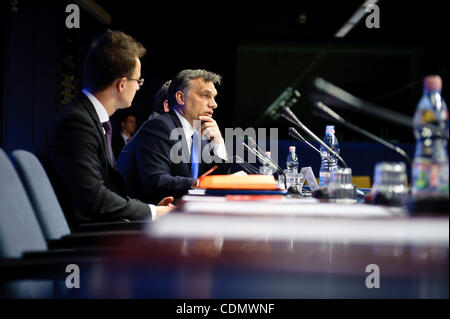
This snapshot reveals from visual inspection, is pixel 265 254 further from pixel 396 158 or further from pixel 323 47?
pixel 323 47

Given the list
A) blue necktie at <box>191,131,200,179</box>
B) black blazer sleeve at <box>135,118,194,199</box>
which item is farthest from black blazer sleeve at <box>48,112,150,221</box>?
blue necktie at <box>191,131,200,179</box>

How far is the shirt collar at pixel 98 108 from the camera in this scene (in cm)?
182

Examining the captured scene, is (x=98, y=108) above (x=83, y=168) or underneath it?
above

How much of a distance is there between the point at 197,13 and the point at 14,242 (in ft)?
19.2

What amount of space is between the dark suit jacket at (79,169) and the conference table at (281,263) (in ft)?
2.28

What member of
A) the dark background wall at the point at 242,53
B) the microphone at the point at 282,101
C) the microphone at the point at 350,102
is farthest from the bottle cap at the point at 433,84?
the microphone at the point at 282,101

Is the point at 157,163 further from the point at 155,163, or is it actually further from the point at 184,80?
the point at 184,80

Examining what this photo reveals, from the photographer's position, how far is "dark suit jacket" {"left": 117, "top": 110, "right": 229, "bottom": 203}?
2391mm

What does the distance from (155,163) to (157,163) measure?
1 centimetres

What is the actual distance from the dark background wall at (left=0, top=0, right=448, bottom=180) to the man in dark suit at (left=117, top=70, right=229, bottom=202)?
213 centimetres

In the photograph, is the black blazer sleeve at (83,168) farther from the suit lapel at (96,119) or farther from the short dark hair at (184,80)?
the short dark hair at (184,80)

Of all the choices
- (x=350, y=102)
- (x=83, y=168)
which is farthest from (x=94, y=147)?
(x=350, y=102)

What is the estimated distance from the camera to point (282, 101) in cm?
1040

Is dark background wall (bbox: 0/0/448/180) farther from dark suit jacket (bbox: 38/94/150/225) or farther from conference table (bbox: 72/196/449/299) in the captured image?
conference table (bbox: 72/196/449/299)
